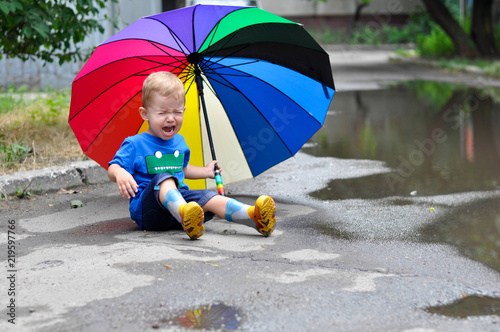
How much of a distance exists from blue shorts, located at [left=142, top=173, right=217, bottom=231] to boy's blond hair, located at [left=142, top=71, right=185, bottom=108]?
1.65ft

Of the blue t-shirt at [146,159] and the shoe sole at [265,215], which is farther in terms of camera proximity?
the blue t-shirt at [146,159]

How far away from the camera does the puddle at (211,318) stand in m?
2.70

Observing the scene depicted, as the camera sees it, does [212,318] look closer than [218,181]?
Yes

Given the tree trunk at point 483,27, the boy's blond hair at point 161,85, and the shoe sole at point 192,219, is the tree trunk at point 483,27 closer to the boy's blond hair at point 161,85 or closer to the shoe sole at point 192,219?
the boy's blond hair at point 161,85

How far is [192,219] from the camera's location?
3795 mm

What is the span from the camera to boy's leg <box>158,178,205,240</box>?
378 centimetres

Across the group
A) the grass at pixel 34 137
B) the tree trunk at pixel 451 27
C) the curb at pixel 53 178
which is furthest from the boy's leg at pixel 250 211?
the tree trunk at pixel 451 27

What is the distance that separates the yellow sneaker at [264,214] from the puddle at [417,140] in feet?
4.29

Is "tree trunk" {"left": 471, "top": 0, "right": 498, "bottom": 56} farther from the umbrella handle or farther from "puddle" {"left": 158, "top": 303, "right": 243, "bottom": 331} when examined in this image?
"puddle" {"left": 158, "top": 303, "right": 243, "bottom": 331}

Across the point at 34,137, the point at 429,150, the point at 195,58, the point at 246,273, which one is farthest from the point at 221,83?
the point at 429,150

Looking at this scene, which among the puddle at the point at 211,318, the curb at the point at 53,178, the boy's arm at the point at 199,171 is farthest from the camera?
the curb at the point at 53,178

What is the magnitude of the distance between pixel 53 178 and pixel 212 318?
3176 mm

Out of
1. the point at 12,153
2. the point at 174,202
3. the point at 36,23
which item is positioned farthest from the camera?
the point at 36,23

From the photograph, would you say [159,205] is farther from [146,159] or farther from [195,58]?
[195,58]
